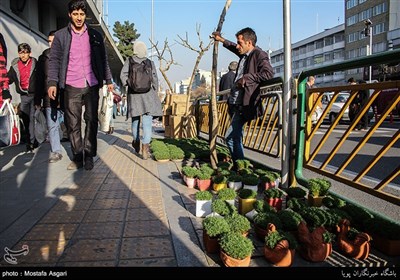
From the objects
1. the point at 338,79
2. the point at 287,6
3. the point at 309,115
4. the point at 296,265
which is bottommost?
the point at 296,265

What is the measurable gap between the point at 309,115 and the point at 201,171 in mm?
1337

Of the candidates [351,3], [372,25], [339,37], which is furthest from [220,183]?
[339,37]

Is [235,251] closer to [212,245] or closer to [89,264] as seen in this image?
[212,245]

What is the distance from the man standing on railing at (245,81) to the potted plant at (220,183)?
927 millimetres

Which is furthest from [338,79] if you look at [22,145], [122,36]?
[22,145]

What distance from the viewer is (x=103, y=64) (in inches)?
213

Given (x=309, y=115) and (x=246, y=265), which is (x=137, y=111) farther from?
(x=246, y=265)

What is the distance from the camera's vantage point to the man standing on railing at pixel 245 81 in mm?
4301

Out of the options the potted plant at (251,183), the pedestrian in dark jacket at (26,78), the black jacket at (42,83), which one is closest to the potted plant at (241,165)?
the potted plant at (251,183)

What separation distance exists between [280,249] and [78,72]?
394 centimetres

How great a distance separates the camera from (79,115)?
5316 millimetres

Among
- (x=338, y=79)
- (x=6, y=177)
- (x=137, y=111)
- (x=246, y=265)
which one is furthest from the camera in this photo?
(x=338, y=79)

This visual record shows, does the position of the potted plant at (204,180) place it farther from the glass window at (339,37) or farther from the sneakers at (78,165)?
the glass window at (339,37)

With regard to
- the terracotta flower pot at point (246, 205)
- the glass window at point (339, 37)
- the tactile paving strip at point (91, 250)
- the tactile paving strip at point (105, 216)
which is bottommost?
the tactile paving strip at point (91, 250)
